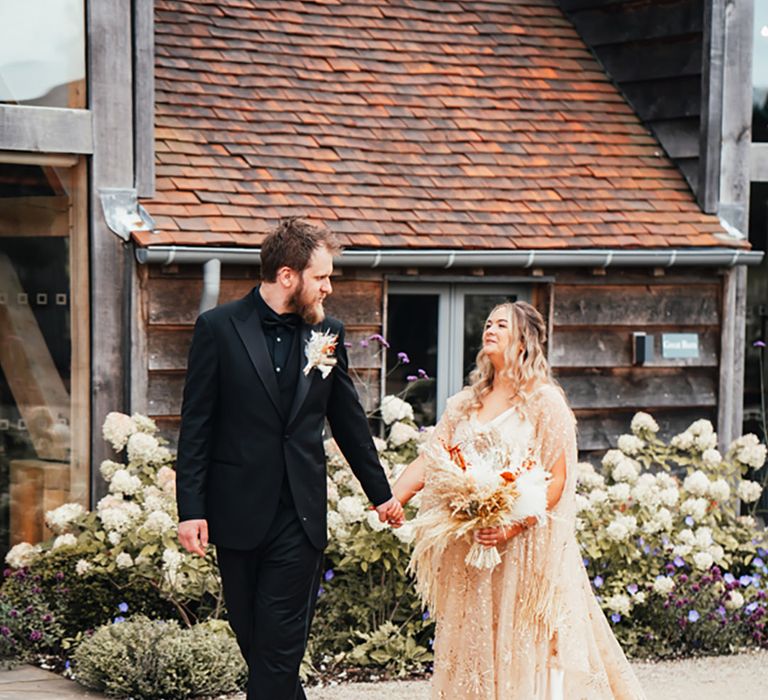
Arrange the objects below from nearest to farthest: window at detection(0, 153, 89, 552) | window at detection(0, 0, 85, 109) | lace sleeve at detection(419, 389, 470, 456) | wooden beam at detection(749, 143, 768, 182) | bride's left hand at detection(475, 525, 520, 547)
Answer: bride's left hand at detection(475, 525, 520, 547), lace sleeve at detection(419, 389, 470, 456), window at detection(0, 0, 85, 109), window at detection(0, 153, 89, 552), wooden beam at detection(749, 143, 768, 182)

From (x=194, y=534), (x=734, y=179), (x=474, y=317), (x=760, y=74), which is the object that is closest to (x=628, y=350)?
(x=474, y=317)

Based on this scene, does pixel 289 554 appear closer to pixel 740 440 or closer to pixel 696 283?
pixel 740 440

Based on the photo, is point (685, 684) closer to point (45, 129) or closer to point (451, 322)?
point (451, 322)

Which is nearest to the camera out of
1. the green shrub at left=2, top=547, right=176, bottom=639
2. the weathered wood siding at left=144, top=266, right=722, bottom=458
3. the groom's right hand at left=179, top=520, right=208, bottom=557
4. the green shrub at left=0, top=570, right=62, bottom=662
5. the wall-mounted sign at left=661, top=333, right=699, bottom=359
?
the groom's right hand at left=179, top=520, right=208, bottom=557

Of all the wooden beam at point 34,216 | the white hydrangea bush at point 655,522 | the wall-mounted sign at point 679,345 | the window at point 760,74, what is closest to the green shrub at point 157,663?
the white hydrangea bush at point 655,522

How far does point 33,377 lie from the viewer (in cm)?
830

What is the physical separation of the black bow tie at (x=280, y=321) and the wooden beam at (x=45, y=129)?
9.94 feet

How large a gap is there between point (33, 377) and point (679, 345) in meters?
4.28

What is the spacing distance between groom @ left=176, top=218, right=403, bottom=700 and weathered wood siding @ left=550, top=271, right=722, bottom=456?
438 centimetres

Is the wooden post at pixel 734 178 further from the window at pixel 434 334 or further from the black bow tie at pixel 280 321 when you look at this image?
the black bow tie at pixel 280 321

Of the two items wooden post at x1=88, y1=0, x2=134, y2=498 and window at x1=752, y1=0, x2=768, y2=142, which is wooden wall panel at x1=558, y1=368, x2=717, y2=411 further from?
wooden post at x1=88, y1=0, x2=134, y2=498

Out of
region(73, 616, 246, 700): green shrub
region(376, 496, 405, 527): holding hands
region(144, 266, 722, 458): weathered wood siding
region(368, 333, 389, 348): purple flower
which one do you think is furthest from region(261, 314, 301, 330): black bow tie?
region(144, 266, 722, 458): weathered wood siding

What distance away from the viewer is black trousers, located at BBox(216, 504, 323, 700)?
532cm

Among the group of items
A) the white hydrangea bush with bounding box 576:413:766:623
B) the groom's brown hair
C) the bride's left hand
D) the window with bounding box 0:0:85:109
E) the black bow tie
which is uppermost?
the window with bounding box 0:0:85:109
